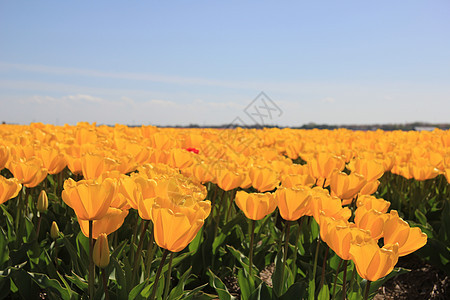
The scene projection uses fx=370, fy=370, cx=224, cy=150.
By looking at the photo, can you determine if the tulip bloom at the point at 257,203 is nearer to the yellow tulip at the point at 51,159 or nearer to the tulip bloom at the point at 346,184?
the tulip bloom at the point at 346,184

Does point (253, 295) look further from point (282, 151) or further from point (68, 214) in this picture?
point (282, 151)

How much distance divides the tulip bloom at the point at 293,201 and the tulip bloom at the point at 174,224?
0.71 m

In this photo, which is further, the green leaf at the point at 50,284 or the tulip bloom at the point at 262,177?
the tulip bloom at the point at 262,177

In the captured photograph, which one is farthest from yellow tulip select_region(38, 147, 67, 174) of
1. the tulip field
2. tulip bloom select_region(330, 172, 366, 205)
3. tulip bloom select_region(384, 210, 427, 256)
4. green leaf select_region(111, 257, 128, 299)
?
tulip bloom select_region(384, 210, 427, 256)

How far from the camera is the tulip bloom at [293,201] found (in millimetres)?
1973

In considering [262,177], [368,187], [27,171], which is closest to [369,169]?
[368,187]

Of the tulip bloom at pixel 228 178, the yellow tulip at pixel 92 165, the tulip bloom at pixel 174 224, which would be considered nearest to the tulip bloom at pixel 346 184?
the tulip bloom at pixel 228 178

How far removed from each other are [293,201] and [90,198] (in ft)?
3.42

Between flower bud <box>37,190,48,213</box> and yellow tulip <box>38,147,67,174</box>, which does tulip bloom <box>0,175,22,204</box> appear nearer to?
flower bud <box>37,190,48,213</box>

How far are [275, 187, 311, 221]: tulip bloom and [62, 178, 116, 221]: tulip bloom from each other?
92 centimetres

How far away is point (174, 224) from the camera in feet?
4.60

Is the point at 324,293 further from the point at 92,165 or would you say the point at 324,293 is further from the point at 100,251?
the point at 92,165

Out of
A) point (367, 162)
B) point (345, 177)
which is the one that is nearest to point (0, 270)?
point (345, 177)

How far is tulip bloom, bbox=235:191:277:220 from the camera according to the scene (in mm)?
2105
